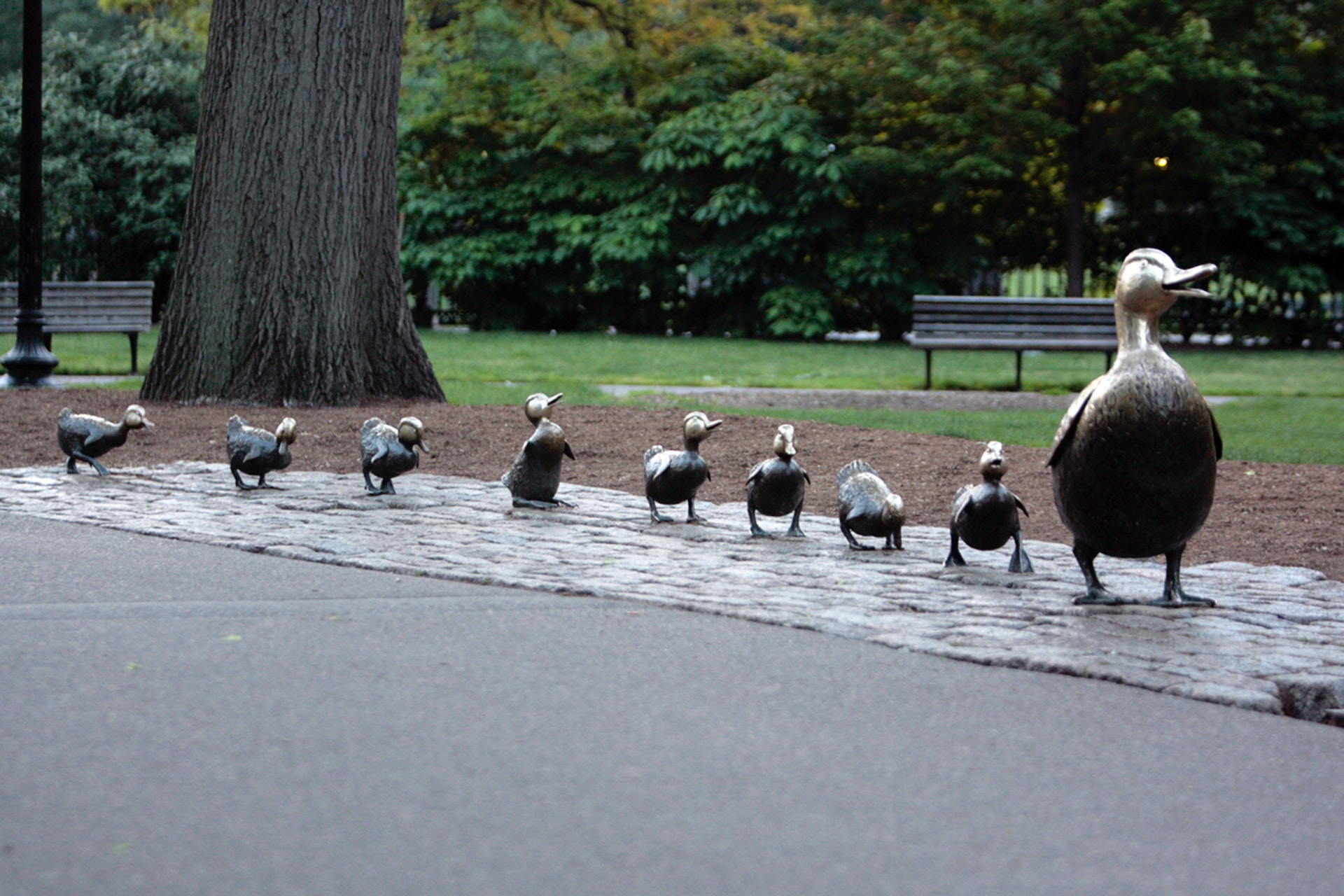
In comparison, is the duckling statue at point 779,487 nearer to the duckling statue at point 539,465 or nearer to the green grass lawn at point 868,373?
the duckling statue at point 539,465

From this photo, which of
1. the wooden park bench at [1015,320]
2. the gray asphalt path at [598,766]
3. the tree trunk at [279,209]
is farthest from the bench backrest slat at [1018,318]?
the gray asphalt path at [598,766]

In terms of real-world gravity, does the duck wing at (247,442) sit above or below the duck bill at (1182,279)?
below

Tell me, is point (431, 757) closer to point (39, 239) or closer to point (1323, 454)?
point (1323, 454)

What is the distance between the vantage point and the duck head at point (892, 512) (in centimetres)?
671

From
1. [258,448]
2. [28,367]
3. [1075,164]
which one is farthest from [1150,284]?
[1075,164]

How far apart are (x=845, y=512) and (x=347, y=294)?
6.16m

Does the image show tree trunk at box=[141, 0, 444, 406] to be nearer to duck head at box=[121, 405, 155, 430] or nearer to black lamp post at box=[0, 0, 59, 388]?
black lamp post at box=[0, 0, 59, 388]

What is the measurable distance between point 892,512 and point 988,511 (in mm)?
632

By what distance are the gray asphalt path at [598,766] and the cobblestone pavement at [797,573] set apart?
236 millimetres

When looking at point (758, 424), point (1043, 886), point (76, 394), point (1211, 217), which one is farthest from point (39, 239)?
point (1211, 217)

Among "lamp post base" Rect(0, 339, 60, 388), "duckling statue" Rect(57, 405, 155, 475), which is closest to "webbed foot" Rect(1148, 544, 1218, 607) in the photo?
"duckling statue" Rect(57, 405, 155, 475)

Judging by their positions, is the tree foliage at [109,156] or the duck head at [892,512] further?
the tree foliage at [109,156]

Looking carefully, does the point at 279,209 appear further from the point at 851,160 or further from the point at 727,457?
the point at 851,160

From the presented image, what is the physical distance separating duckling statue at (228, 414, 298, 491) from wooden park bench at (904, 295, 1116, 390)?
28.6ft
